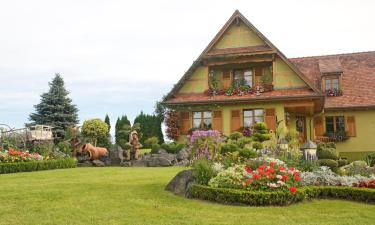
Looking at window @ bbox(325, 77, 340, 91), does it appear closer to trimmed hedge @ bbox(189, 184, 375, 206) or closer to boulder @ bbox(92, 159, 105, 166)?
boulder @ bbox(92, 159, 105, 166)

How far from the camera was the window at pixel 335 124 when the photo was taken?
25.3 m

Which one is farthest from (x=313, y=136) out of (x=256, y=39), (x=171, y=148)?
(x=171, y=148)

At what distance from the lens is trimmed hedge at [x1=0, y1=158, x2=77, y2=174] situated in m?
15.3

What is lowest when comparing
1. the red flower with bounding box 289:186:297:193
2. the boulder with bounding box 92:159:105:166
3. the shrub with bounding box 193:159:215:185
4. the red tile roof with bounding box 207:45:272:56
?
the red flower with bounding box 289:186:297:193

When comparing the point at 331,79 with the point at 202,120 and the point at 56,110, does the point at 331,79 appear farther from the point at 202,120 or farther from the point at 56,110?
the point at 56,110

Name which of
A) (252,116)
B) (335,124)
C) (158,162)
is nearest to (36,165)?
(158,162)

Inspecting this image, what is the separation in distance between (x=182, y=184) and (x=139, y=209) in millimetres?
2110

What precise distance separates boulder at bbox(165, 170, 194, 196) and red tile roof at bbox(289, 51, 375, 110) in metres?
17.2

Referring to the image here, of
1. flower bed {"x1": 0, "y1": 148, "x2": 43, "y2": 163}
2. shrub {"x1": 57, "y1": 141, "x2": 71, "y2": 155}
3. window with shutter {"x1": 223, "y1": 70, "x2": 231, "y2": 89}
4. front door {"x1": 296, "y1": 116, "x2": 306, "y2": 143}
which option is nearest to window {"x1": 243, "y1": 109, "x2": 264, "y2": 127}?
window with shutter {"x1": 223, "y1": 70, "x2": 231, "y2": 89}

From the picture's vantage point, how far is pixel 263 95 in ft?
75.3

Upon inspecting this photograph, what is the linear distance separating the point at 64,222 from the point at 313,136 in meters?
21.0

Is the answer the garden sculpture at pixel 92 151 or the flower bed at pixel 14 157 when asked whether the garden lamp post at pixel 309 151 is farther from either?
the garden sculpture at pixel 92 151

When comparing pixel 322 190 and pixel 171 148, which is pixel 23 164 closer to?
pixel 171 148

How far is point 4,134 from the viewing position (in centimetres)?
2078
